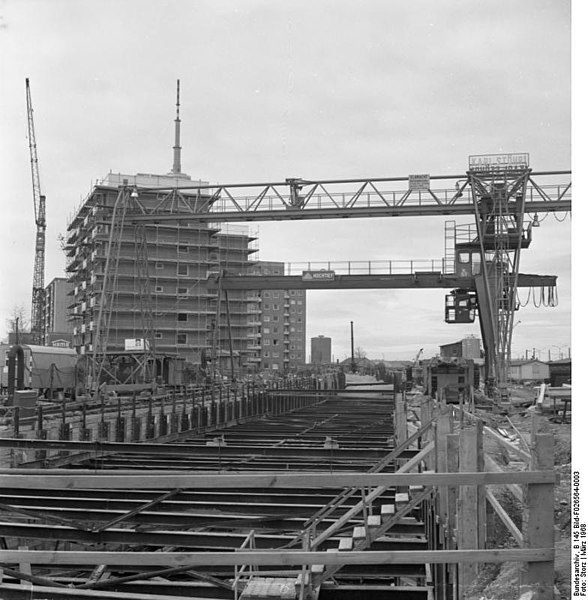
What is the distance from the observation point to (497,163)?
34312 millimetres

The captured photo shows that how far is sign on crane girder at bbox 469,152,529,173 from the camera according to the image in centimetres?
3124

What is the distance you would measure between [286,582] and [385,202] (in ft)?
99.3

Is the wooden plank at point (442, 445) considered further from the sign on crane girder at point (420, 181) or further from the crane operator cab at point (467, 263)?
the crane operator cab at point (467, 263)

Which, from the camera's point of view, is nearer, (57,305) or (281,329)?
(57,305)

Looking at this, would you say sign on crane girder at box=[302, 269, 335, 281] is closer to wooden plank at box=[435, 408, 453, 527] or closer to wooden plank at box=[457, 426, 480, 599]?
wooden plank at box=[435, 408, 453, 527]

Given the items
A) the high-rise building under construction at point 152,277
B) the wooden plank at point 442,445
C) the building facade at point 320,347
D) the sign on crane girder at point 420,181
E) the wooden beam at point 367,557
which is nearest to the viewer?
the wooden beam at point 367,557

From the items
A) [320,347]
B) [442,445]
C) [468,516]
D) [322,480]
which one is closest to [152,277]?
[442,445]

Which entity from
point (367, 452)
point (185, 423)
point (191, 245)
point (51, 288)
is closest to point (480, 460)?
point (367, 452)

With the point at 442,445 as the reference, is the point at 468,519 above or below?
below

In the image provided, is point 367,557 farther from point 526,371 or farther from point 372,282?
point 372,282

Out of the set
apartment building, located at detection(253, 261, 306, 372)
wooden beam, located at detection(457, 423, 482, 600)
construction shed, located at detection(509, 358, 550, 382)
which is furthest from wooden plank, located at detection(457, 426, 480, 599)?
apartment building, located at detection(253, 261, 306, 372)

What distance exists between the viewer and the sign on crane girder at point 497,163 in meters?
31.2

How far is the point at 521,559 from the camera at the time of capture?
17.6 feet

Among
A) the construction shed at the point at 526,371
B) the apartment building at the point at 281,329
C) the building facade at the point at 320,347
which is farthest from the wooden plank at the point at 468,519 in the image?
the building facade at the point at 320,347
